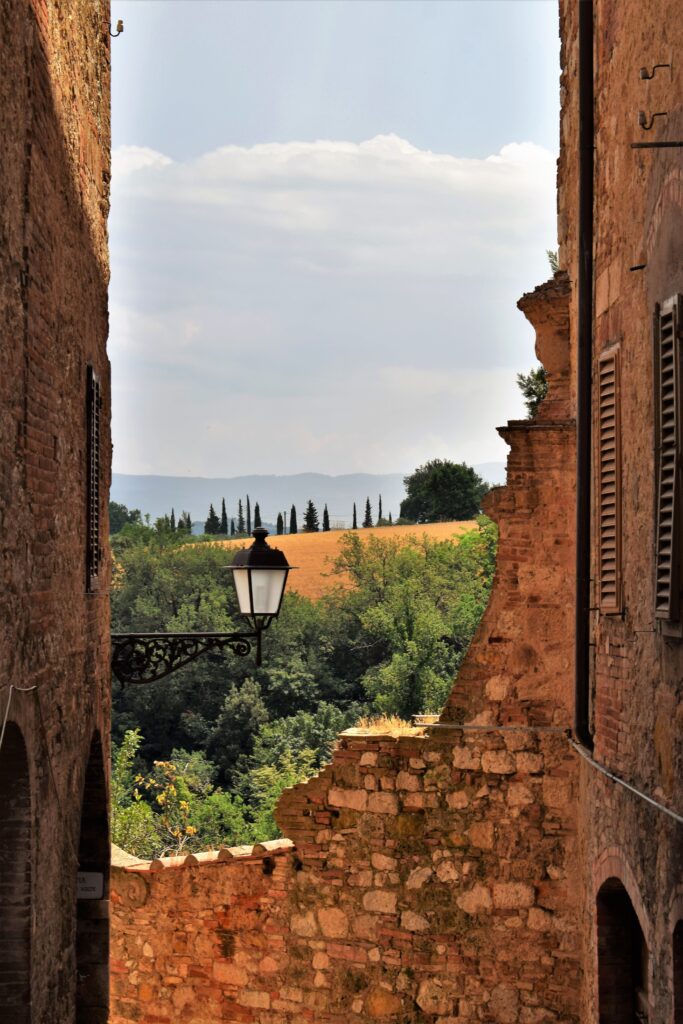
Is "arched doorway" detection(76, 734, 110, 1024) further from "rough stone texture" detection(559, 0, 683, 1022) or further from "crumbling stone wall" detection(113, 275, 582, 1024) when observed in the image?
"rough stone texture" detection(559, 0, 683, 1022)

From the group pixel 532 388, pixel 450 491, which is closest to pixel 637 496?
pixel 532 388

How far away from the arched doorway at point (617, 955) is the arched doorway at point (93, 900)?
3.21 m

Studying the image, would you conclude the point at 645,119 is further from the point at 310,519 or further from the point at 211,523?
the point at 211,523

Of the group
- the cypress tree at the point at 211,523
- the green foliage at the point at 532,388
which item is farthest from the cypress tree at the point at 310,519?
the green foliage at the point at 532,388

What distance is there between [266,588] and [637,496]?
2362mm

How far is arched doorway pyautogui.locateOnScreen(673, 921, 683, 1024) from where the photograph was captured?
582 cm

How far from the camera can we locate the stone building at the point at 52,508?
17.6ft

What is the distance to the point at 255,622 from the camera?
317 inches

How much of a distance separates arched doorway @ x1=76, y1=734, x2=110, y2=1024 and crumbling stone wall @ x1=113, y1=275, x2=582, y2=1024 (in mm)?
1552

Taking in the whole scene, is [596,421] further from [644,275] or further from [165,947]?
[165,947]

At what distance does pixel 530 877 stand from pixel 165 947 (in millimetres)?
2983

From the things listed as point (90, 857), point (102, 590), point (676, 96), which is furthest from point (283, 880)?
point (676, 96)

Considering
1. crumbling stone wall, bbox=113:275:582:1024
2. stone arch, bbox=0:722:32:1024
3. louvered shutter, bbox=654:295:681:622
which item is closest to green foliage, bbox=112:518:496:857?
crumbling stone wall, bbox=113:275:582:1024

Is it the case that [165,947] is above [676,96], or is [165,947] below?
below
